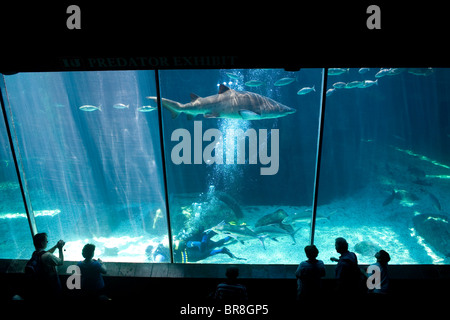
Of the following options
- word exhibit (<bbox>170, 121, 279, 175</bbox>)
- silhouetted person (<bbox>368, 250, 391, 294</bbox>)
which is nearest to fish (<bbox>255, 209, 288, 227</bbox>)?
silhouetted person (<bbox>368, 250, 391, 294</bbox>)

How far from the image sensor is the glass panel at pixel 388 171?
8.84 metres

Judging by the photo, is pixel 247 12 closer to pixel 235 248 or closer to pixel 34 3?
pixel 34 3

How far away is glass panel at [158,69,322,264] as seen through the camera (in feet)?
20.3

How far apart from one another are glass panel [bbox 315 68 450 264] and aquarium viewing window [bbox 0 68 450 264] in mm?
92

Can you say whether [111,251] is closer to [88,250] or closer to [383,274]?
[88,250]

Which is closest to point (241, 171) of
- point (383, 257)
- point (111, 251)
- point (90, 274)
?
A: point (111, 251)

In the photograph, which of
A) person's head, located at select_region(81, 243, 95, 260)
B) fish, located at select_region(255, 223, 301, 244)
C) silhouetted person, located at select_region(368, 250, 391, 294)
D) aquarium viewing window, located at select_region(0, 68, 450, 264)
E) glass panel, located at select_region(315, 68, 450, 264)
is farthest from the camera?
glass panel, located at select_region(315, 68, 450, 264)

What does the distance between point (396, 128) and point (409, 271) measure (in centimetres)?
3018

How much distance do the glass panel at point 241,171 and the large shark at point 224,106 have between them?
0.02m

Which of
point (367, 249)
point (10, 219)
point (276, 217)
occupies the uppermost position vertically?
point (276, 217)

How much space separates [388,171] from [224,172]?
11.7m

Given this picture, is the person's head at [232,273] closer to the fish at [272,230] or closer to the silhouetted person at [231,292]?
the silhouetted person at [231,292]

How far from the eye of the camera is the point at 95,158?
1875 centimetres

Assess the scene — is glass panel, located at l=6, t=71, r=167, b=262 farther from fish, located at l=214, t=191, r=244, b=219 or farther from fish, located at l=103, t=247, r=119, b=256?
fish, located at l=214, t=191, r=244, b=219
